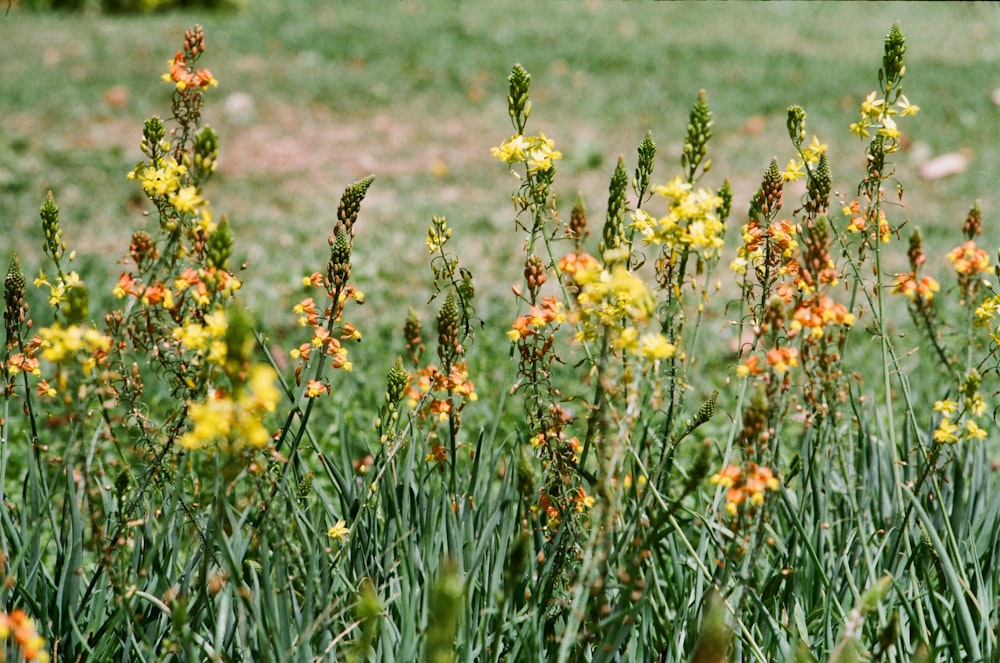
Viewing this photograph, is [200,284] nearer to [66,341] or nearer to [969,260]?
[66,341]

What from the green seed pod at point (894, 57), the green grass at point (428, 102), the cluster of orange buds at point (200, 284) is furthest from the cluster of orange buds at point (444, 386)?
the green grass at point (428, 102)

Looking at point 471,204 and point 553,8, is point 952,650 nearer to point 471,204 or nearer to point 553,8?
point 471,204

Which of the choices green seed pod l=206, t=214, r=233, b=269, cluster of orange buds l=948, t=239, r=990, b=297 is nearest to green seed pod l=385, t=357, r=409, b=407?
green seed pod l=206, t=214, r=233, b=269

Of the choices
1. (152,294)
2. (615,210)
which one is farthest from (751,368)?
(152,294)

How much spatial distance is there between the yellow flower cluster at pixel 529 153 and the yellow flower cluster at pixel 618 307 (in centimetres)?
27

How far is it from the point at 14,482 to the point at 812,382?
2679mm

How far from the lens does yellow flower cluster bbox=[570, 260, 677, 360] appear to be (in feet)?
4.95

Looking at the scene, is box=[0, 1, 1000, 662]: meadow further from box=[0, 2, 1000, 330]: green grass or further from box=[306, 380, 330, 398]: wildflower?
box=[0, 2, 1000, 330]: green grass

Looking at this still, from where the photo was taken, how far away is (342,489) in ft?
7.45

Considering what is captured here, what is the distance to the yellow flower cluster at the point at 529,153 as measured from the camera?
1.87m

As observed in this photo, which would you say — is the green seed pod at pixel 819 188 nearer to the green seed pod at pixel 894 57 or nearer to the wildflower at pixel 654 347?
the green seed pod at pixel 894 57

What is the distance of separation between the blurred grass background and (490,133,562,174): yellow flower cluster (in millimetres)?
3126

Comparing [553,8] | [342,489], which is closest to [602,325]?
[342,489]

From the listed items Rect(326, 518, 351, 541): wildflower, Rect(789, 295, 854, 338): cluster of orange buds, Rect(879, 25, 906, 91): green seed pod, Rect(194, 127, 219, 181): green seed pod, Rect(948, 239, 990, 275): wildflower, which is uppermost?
Rect(879, 25, 906, 91): green seed pod
